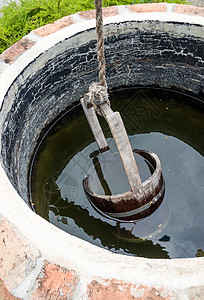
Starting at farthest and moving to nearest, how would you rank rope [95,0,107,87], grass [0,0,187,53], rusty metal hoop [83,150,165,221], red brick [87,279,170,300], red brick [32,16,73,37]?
1. grass [0,0,187,53]
2. red brick [32,16,73,37]
3. rusty metal hoop [83,150,165,221]
4. rope [95,0,107,87]
5. red brick [87,279,170,300]

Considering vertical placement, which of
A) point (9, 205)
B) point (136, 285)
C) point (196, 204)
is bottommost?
point (136, 285)

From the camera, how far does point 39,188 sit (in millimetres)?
2572

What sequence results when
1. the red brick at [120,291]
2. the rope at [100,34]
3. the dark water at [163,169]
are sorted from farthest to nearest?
1. the dark water at [163,169]
2. the rope at [100,34]
3. the red brick at [120,291]

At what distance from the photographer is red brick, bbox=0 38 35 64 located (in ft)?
7.54

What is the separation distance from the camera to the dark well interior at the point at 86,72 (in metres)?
2.28

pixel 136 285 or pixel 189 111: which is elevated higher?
pixel 189 111

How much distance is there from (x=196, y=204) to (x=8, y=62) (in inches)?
74.9

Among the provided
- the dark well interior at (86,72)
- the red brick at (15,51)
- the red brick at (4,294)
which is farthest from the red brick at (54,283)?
the red brick at (15,51)

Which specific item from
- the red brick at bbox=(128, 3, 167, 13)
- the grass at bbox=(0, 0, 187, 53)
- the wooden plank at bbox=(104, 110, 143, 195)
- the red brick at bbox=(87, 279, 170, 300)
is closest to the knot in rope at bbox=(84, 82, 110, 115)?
the wooden plank at bbox=(104, 110, 143, 195)

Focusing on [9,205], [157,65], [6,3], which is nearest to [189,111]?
[157,65]

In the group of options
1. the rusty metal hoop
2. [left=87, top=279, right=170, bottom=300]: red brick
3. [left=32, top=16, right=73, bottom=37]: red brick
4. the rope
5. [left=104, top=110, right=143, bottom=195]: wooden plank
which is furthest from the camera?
[left=32, top=16, right=73, bottom=37]: red brick

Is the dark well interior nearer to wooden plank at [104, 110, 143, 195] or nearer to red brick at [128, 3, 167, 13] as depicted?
red brick at [128, 3, 167, 13]

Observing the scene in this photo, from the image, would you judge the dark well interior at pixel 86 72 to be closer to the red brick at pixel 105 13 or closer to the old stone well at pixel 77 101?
the old stone well at pixel 77 101

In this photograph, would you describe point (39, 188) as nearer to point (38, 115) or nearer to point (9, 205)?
point (38, 115)
